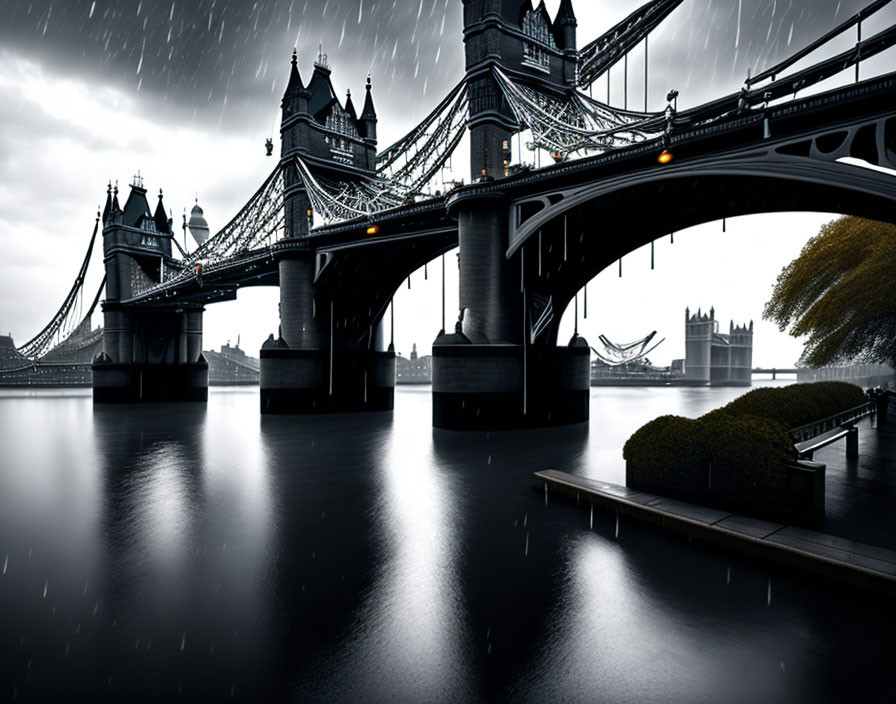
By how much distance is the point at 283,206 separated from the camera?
33.8m

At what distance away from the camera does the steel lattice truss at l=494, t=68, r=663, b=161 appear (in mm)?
17047

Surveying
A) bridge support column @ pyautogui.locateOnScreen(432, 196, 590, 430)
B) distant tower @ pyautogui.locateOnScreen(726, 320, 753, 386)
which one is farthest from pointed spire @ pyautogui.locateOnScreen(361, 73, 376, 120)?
distant tower @ pyautogui.locateOnScreen(726, 320, 753, 386)

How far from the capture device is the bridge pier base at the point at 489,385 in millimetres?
20500

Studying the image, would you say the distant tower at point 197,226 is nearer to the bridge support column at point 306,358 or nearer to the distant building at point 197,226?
the distant building at point 197,226

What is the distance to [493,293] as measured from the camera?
21.0m

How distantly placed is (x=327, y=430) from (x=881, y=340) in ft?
97.5

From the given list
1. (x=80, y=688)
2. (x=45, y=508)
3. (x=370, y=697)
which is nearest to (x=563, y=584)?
(x=370, y=697)

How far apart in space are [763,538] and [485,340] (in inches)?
571

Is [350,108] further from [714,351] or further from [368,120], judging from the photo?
[714,351]

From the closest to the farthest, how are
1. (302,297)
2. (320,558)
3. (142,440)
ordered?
1. (320,558)
2. (142,440)
3. (302,297)

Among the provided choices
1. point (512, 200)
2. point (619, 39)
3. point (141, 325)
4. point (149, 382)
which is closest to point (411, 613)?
point (512, 200)

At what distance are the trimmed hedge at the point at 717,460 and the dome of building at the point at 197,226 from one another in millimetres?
84879

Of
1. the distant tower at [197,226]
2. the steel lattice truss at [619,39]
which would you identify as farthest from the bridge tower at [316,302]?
the distant tower at [197,226]

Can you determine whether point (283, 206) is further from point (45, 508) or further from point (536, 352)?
point (45, 508)
